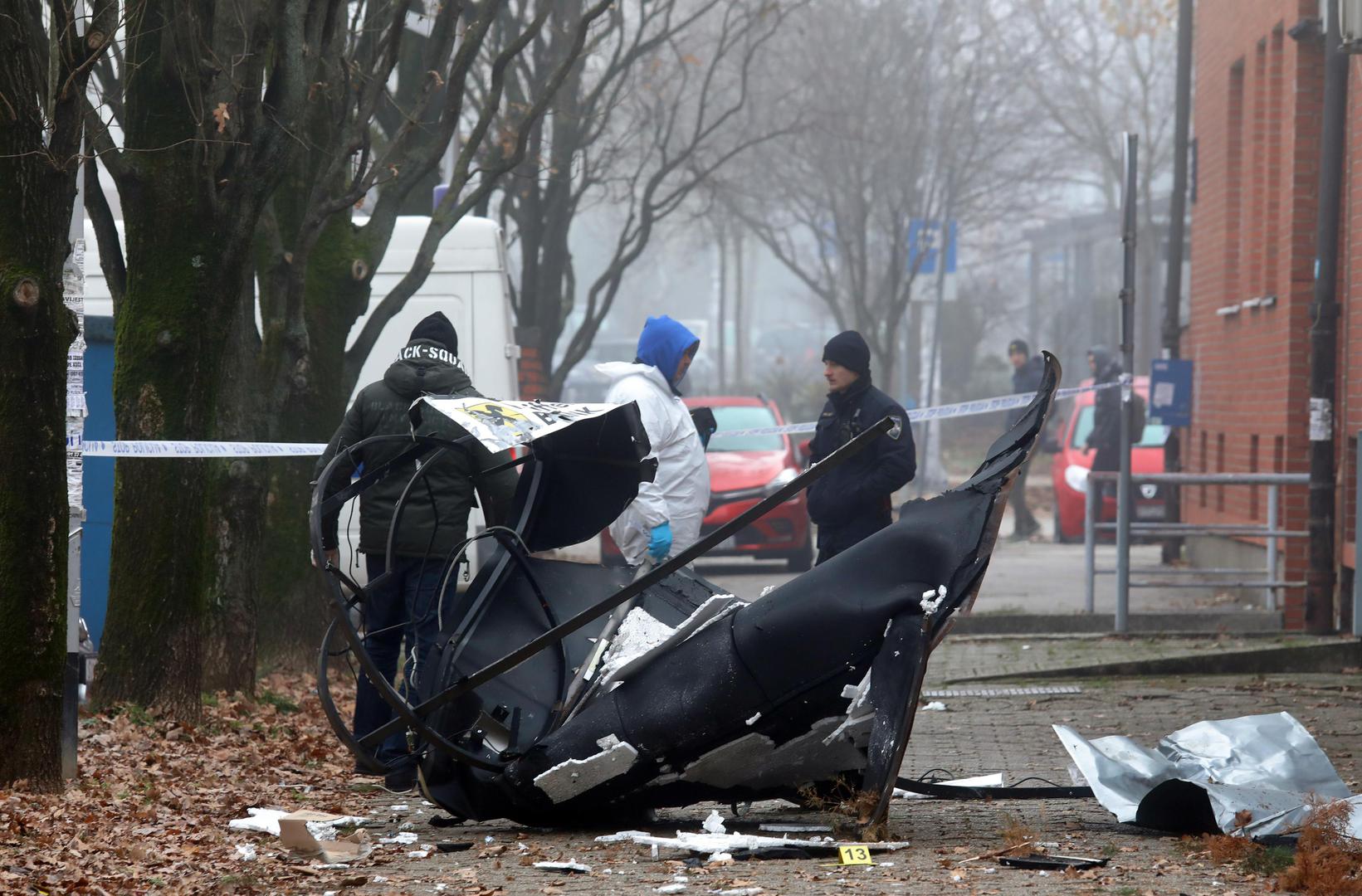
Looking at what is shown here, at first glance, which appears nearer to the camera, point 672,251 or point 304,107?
point 304,107

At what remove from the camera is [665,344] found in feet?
27.0

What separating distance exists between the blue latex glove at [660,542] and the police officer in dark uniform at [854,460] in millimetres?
969

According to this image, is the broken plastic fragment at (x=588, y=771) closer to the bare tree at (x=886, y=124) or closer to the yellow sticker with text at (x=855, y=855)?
the yellow sticker with text at (x=855, y=855)

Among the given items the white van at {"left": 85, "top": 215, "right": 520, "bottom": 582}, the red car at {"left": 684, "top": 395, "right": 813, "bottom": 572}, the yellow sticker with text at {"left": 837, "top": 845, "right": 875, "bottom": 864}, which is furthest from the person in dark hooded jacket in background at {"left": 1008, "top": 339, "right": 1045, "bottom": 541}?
the yellow sticker with text at {"left": 837, "top": 845, "right": 875, "bottom": 864}

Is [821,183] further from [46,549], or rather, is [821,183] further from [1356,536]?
[46,549]

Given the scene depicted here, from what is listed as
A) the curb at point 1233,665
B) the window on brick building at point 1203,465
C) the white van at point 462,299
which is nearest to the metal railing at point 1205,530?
the curb at point 1233,665

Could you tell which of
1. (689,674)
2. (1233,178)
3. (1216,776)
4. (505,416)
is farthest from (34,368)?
(1233,178)

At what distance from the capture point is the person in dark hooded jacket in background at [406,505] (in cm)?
768

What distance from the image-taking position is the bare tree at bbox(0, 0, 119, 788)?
6.34m

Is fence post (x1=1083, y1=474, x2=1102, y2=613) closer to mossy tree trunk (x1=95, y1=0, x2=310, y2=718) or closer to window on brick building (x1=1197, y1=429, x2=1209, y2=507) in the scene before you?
window on brick building (x1=1197, y1=429, x2=1209, y2=507)

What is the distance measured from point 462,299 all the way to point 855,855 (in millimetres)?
7418

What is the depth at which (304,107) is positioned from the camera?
340 inches

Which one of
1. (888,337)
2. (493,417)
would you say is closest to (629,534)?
(493,417)

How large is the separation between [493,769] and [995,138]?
30223 millimetres
